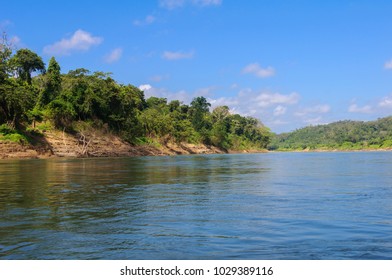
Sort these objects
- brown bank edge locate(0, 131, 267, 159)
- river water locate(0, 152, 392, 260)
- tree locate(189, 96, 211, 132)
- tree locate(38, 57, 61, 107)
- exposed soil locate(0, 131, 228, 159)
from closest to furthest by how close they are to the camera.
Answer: river water locate(0, 152, 392, 260)
brown bank edge locate(0, 131, 267, 159)
exposed soil locate(0, 131, 228, 159)
tree locate(38, 57, 61, 107)
tree locate(189, 96, 211, 132)

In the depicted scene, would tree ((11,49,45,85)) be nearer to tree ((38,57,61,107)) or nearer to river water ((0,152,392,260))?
tree ((38,57,61,107))

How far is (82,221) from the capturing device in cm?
1183

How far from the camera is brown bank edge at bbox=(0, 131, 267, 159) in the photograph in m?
67.6

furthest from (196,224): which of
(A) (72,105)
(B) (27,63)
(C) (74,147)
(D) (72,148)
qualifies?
(B) (27,63)

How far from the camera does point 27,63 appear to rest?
10144cm

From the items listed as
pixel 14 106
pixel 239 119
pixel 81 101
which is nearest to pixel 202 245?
pixel 14 106

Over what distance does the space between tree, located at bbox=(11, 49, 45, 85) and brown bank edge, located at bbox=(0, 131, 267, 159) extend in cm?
2659

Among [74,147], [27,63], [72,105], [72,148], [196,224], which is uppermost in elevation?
[27,63]

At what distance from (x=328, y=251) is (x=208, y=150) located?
138m

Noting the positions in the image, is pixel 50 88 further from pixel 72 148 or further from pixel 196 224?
pixel 196 224

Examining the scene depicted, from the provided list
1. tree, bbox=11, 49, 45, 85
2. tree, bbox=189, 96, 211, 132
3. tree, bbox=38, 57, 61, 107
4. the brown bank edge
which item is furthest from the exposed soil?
tree, bbox=189, 96, 211, 132

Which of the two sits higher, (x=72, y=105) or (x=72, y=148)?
(x=72, y=105)

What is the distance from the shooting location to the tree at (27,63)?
99412 millimetres

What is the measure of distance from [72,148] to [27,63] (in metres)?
33.2
